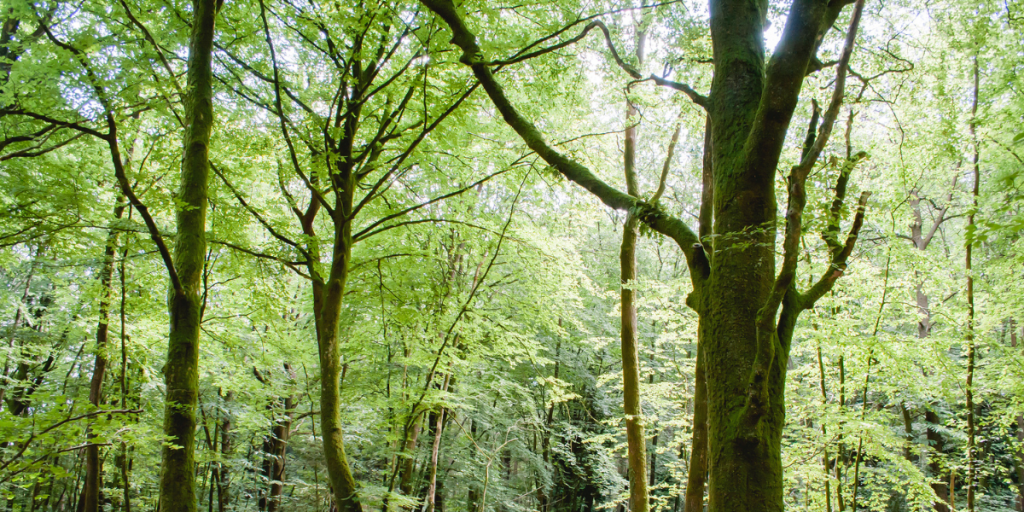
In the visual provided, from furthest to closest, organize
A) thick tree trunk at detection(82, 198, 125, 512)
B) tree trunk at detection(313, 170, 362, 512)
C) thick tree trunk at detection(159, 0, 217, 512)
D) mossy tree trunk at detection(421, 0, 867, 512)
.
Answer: thick tree trunk at detection(82, 198, 125, 512), tree trunk at detection(313, 170, 362, 512), thick tree trunk at detection(159, 0, 217, 512), mossy tree trunk at detection(421, 0, 867, 512)

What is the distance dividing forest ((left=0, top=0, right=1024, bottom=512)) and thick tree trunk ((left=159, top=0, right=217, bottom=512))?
0.01 m

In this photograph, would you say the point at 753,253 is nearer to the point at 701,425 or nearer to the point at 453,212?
the point at 701,425

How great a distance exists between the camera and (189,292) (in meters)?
2.05

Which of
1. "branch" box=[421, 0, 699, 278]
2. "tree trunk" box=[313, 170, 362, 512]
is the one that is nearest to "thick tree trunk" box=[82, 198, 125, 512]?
"tree trunk" box=[313, 170, 362, 512]

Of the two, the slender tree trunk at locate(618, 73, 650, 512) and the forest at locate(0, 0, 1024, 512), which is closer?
the forest at locate(0, 0, 1024, 512)

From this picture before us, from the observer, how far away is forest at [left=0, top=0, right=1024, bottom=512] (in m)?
1.97

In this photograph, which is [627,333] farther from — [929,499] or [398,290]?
[929,499]

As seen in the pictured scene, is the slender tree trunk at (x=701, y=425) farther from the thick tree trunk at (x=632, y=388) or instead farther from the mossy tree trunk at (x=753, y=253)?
the mossy tree trunk at (x=753, y=253)

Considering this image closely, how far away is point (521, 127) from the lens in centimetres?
332

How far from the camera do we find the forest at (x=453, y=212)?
197 cm

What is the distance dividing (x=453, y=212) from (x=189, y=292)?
417 cm

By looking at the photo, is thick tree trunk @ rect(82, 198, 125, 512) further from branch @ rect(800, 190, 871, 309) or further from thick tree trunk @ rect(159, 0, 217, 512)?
branch @ rect(800, 190, 871, 309)

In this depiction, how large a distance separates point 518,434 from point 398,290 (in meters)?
8.90

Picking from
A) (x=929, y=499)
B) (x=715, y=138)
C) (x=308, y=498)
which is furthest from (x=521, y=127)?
(x=308, y=498)
